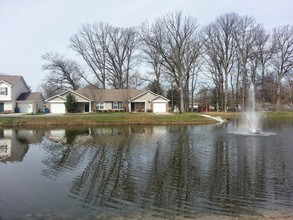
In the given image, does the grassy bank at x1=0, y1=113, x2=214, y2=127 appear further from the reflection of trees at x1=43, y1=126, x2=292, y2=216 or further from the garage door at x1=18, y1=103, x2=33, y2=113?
the reflection of trees at x1=43, y1=126, x2=292, y2=216

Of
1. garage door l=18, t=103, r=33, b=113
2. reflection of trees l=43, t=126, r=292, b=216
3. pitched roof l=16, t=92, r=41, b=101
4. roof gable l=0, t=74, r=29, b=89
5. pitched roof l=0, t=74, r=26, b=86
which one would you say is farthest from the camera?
pitched roof l=16, t=92, r=41, b=101

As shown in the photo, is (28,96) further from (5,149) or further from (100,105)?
(5,149)

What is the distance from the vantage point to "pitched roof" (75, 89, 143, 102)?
2244 inches

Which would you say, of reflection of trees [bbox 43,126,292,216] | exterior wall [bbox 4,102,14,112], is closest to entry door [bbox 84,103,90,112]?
exterior wall [bbox 4,102,14,112]

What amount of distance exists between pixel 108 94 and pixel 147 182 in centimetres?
4833

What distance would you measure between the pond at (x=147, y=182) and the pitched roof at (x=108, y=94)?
3801 centimetres

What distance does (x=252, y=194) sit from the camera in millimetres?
9859

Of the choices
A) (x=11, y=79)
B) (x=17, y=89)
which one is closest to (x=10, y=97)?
(x=17, y=89)

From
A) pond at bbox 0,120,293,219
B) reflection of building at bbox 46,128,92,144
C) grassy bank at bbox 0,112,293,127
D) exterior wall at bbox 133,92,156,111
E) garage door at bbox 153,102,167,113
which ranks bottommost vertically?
pond at bbox 0,120,293,219

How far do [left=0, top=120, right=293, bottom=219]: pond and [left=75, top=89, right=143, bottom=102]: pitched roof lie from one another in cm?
3801

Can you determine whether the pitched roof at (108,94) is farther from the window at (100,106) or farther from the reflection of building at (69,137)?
the reflection of building at (69,137)

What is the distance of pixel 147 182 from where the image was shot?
11.3 metres

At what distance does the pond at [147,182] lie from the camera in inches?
335

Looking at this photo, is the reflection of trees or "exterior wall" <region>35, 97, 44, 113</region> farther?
"exterior wall" <region>35, 97, 44, 113</region>
